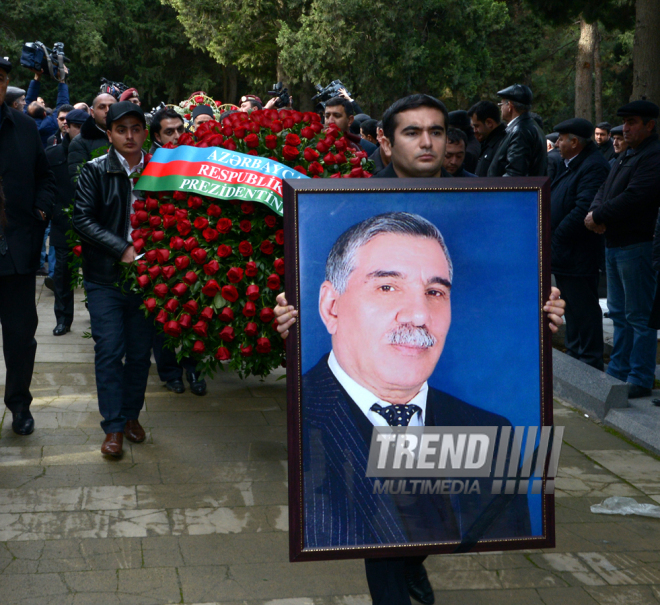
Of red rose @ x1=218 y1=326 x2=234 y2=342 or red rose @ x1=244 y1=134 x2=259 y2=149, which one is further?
red rose @ x1=244 y1=134 x2=259 y2=149

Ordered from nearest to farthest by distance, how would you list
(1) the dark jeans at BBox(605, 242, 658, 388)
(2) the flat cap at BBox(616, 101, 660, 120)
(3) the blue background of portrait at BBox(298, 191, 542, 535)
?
(3) the blue background of portrait at BBox(298, 191, 542, 535) < (2) the flat cap at BBox(616, 101, 660, 120) < (1) the dark jeans at BBox(605, 242, 658, 388)

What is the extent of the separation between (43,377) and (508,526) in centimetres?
501

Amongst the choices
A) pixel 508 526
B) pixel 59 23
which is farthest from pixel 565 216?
pixel 59 23

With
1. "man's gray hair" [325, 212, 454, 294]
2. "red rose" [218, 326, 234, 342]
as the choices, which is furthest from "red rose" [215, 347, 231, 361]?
"man's gray hair" [325, 212, 454, 294]

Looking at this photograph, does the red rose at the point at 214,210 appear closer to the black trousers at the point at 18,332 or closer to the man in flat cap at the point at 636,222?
the black trousers at the point at 18,332

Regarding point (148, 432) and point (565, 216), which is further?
point (565, 216)

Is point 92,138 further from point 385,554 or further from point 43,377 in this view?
point 385,554

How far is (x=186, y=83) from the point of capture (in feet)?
137

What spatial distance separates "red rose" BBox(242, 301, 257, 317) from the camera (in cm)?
429

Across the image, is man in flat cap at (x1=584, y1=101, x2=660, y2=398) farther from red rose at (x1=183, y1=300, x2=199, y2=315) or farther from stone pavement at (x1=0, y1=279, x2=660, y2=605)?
red rose at (x1=183, y1=300, x2=199, y2=315)

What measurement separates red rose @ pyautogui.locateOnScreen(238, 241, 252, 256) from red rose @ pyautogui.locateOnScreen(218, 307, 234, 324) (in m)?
0.29

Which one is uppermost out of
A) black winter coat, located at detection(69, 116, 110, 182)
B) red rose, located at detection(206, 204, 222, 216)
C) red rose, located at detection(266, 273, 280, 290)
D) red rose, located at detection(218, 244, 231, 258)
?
black winter coat, located at detection(69, 116, 110, 182)

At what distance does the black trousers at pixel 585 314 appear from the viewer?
285 inches

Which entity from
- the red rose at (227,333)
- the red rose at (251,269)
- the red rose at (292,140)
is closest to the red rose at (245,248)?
the red rose at (251,269)
